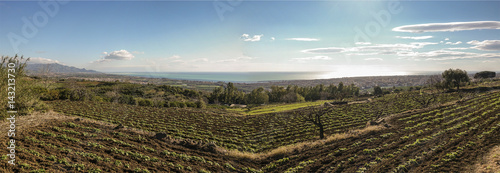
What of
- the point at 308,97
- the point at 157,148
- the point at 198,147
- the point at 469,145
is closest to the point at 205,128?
the point at 198,147

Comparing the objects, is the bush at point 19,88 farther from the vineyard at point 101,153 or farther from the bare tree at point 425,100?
the bare tree at point 425,100

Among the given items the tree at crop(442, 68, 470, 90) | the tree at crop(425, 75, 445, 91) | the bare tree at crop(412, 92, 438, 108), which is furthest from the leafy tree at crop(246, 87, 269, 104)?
the tree at crop(442, 68, 470, 90)

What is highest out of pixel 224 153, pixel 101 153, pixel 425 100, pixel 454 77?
pixel 454 77

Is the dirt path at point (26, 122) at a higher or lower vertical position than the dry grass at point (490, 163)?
higher

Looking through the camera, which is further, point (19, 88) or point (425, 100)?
point (425, 100)

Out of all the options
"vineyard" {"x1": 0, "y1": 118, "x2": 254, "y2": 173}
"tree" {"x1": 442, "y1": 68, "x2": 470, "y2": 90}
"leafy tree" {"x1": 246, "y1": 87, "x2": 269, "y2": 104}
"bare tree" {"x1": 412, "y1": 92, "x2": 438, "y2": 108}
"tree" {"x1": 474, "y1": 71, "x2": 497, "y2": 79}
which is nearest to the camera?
"vineyard" {"x1": 0, "y1": 118, "x2": 254, "y2": 173}

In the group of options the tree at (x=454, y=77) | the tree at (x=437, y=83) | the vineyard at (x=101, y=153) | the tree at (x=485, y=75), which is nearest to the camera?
the vineyard at (x=101, y=153)

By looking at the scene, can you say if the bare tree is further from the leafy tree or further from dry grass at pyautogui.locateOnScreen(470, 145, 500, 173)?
the leafy tree

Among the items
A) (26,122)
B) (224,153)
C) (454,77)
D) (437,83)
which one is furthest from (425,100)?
(26,122)

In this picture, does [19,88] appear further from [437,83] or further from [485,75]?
[485,75]

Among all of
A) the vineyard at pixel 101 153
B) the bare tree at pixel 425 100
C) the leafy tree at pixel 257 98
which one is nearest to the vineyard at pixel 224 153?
the vineyard at pixel 101 153
